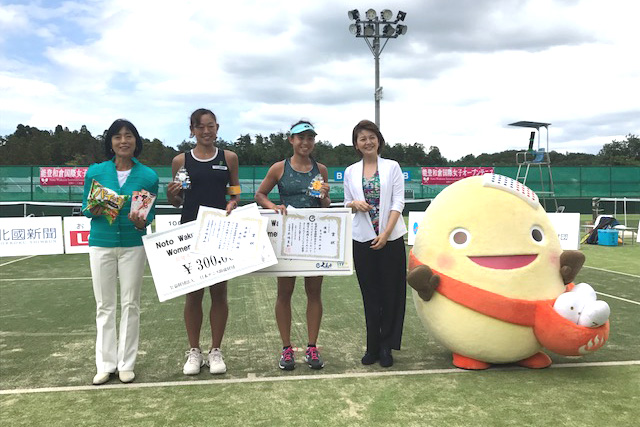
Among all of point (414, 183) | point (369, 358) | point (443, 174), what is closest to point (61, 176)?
point (414, 183)

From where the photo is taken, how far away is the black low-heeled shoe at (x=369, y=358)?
4.12 meters

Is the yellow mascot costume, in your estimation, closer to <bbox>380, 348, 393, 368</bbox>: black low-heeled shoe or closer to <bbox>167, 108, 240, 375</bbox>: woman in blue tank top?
<bbox>380, 348, 393, 368</bbox>: black low-heeled shoe

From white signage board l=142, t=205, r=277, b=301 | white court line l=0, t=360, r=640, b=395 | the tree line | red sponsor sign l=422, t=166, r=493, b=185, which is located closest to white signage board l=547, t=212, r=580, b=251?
white court line l=0, t=360, r=640, b=395

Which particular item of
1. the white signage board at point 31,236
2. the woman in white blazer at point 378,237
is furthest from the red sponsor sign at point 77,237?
the woman in white blazer at point 378,237

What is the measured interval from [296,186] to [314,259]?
579 mm

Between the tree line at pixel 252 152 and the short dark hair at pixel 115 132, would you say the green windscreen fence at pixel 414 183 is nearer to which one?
the tree line at pixel 252 152

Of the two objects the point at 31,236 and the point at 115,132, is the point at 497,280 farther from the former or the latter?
the point at 31,236

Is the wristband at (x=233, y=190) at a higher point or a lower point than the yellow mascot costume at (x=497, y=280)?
higher

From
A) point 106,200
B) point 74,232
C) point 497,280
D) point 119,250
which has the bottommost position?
point 74,232

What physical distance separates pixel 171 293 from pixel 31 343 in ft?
7.21

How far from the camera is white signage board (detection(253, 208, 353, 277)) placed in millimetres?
3879

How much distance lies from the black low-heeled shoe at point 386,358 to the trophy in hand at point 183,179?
2.00 meters

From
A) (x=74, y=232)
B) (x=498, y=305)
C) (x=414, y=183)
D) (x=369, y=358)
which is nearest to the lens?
(x=498, y=305)

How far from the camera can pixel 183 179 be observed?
3.74m
